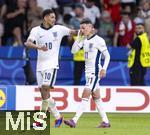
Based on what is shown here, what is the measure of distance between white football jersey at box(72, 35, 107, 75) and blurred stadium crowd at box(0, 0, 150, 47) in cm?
638

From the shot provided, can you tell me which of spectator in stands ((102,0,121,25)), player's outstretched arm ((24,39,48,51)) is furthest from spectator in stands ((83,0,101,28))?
player's outstretched arm ((24,39,48,51))

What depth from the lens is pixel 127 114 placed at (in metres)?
18.3

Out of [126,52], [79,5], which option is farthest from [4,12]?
[126,52]

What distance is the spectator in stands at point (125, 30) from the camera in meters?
21.8

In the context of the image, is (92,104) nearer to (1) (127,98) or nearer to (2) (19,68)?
(1) (127,98)

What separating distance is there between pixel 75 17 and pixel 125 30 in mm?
1547

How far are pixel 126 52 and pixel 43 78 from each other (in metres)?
6.95

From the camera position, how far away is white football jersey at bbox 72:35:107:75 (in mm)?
14891

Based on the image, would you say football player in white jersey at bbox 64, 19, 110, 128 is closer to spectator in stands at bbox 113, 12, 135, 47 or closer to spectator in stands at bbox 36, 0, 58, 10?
spectator in stands at bbox 113, 12, 135, 47

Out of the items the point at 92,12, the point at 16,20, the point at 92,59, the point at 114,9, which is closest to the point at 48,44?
the point at 92,59

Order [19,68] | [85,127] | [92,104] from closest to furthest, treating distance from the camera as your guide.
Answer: [85,127], [92,104], [19,68]

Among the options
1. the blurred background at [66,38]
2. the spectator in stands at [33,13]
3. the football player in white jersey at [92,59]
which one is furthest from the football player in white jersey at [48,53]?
the spectator in stands at [33,13]

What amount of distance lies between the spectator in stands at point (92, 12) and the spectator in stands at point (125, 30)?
67cm

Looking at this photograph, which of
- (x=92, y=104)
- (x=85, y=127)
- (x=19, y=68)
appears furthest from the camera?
(x=19, y=68)
